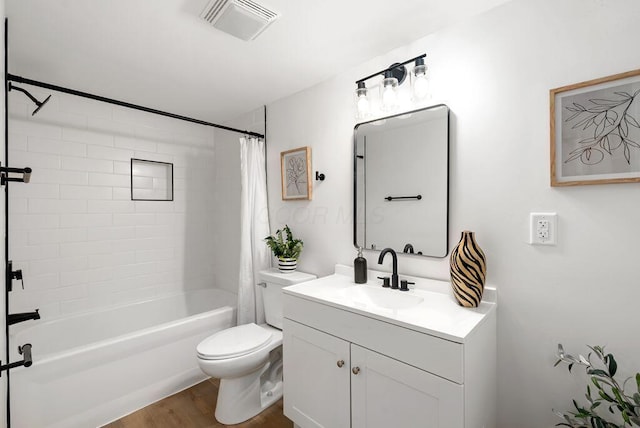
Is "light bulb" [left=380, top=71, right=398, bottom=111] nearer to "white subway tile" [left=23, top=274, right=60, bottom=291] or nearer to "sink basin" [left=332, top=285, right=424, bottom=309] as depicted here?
"sink basin" [left=332, top=285, right=424, bottom=309]

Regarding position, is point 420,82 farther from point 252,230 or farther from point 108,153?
point 108,153

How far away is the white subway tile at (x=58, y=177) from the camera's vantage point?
226 cm

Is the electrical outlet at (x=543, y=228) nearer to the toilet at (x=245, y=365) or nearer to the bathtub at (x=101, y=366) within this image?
the toilet at (x=245, y=365)

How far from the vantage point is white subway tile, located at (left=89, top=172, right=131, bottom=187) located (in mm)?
2510

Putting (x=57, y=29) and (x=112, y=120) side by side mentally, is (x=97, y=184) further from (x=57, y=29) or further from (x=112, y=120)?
(x=57, y=29)

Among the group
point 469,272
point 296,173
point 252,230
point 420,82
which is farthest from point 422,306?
point 252,230

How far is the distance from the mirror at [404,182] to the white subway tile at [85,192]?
7.17ft

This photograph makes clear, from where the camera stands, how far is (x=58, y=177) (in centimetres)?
234

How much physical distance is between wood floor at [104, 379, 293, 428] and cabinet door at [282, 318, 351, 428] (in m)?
0.34

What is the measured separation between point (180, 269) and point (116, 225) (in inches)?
28.7

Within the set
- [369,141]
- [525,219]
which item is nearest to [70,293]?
[369,141]

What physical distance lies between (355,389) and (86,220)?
2.50 metres

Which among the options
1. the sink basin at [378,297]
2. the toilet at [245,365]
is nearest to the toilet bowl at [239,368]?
the toilet at [245,365]

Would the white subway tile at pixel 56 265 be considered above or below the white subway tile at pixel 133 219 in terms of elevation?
below
